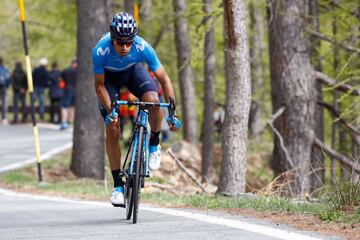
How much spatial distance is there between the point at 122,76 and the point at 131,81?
114 mm

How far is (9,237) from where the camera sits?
29.7ft

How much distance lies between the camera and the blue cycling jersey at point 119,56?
1025cm

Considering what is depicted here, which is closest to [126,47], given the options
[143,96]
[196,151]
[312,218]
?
[143,96]

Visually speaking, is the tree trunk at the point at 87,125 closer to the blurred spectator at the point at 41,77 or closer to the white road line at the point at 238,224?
the white road line at the point at 238,224

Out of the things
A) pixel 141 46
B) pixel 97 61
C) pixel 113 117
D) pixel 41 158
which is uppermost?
pixel 141 46

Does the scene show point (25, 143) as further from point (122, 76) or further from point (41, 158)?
point (122, 76)

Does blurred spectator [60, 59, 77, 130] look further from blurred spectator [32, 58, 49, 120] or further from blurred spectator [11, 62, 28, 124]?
blurred spectator [11, 62, 28, 124]

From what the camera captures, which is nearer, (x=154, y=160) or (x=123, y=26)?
(x=123, y=26)

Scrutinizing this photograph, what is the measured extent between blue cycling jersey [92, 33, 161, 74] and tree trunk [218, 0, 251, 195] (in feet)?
10.3

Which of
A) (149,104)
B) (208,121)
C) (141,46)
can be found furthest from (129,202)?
(208,121)

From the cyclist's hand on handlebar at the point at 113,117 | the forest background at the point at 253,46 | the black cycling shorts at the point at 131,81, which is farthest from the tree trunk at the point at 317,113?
the cyclist's hand on handlebar at the point at 113,117

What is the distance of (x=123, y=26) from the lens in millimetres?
9852

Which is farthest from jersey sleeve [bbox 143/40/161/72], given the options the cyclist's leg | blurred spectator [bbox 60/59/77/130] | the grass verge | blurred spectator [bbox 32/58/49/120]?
blurred spectator [bbox 32/58/49/120]

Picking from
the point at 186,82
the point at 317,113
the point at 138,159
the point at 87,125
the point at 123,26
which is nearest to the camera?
the point at 123,26
